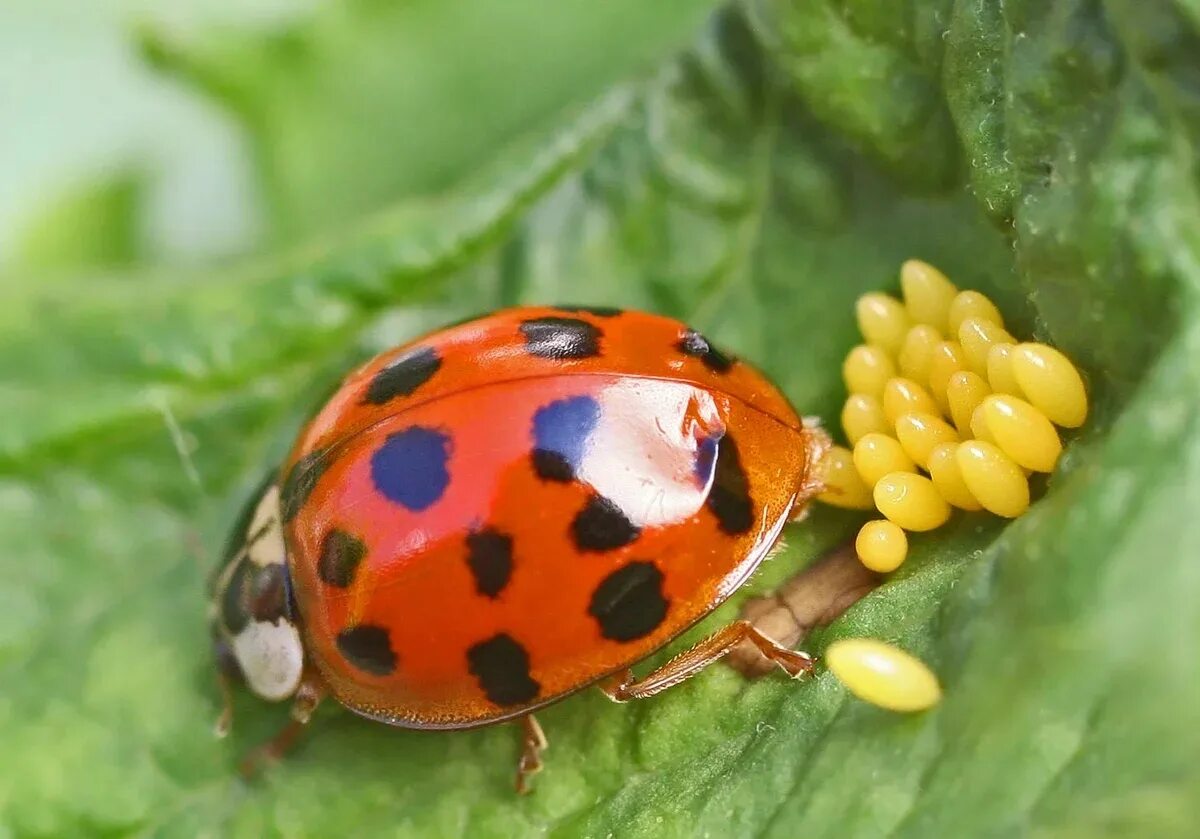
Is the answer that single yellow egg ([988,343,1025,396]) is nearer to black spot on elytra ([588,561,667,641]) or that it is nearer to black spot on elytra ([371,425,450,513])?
black spot on elytra ([588,561,667,641])

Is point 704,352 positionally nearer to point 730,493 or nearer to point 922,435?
point 730,493

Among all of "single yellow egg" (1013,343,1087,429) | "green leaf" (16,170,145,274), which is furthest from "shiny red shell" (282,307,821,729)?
"green leaf" (16,170,145,274)

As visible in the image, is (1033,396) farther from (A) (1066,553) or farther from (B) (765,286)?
(B) (765,286)

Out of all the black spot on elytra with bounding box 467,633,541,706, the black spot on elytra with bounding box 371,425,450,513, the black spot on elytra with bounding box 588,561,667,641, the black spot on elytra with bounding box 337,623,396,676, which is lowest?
the black spot on elytra with bounding box 337,623,396,676

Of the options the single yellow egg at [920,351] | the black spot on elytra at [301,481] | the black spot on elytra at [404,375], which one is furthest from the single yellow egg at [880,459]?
the black spot on elytra at [301,481]

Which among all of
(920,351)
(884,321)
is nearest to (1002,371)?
(920,351)

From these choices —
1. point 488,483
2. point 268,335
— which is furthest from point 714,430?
point 268,335
